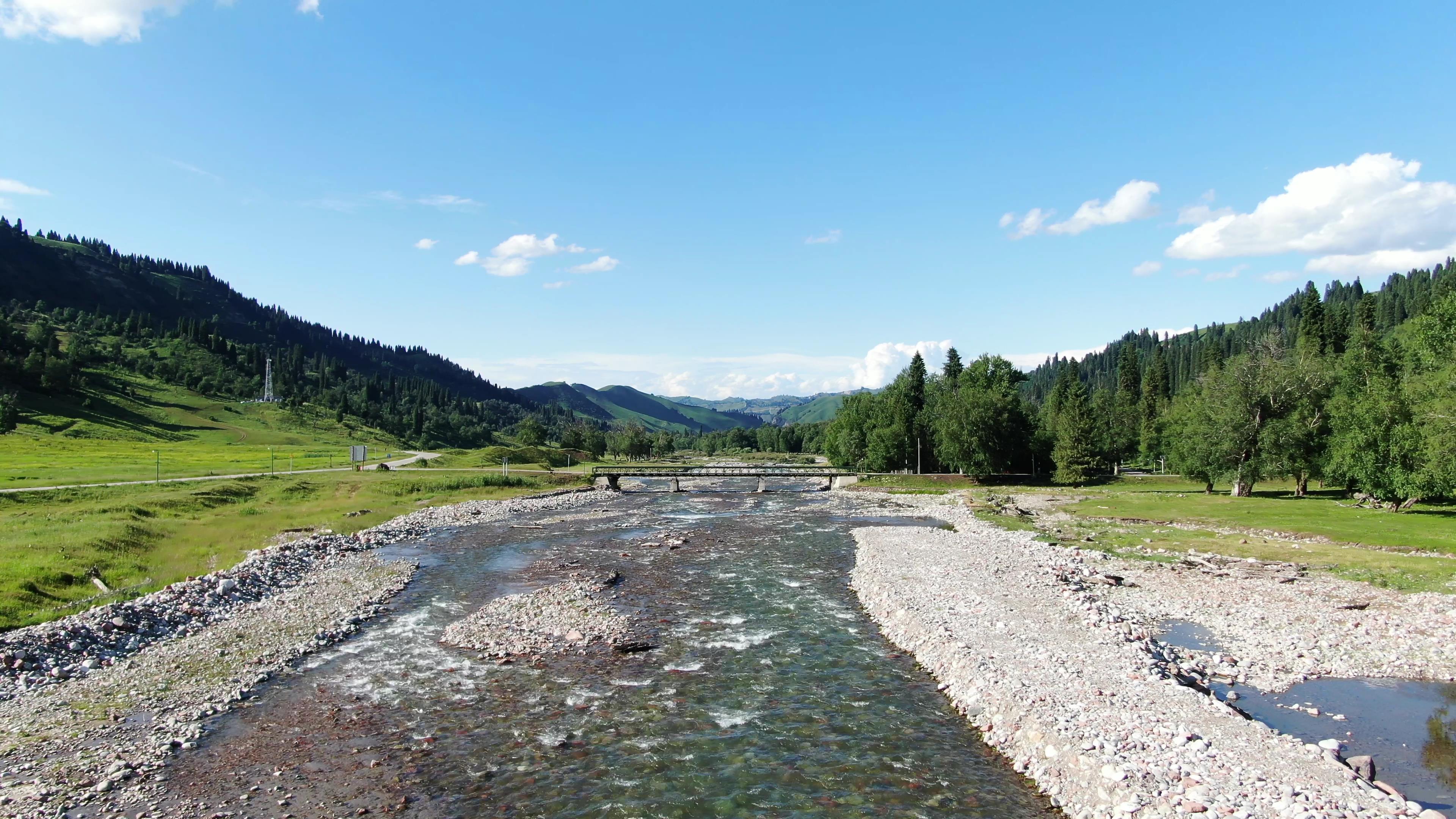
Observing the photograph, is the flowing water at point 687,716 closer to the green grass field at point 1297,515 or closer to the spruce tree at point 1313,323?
the green grass field at point 1297,515

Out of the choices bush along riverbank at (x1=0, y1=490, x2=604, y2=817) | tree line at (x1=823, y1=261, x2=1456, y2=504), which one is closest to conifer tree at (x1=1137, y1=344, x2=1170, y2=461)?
tree line at (x1=823, y1=261, x2=1456, y2=504)

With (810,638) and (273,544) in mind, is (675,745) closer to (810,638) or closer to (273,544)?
(810,638)

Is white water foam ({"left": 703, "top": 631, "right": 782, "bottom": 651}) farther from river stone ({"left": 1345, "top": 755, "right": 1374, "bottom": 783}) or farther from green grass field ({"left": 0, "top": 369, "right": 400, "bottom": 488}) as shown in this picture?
green grass field ({"left": 0, "top": 369, "right": 400, "bottom": 488})

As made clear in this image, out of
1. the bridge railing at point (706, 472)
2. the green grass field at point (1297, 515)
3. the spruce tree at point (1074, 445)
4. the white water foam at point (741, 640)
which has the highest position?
the spruce tree at point (1074, 445)

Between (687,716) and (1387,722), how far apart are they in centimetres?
1670

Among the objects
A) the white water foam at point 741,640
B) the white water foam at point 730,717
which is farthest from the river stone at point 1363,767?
the white water foam at point 741,640

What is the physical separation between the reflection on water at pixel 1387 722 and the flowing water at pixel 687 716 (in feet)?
24.0

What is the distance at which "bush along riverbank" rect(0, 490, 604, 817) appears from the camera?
14.0 m

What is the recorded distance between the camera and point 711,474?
4801 inches

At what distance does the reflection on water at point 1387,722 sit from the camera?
1365 centimetres

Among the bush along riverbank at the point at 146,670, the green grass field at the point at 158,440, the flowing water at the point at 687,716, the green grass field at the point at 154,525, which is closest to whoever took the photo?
the flowing water at the point at 687,716

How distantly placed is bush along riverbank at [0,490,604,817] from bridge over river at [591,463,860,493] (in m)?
71.3

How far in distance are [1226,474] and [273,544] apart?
81.4 meters

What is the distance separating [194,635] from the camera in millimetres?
23766
